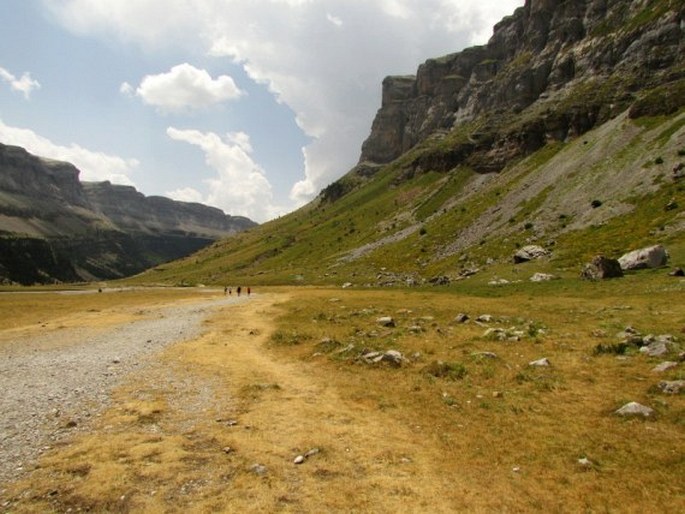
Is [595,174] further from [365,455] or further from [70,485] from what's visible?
[70,485]

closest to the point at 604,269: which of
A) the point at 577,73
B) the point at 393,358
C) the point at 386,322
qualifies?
the point at 386,322

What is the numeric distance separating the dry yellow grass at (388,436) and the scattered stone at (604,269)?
19193mm

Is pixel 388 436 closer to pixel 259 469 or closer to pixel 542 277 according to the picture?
pixel 259 469

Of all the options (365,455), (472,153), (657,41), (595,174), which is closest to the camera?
(365,455)

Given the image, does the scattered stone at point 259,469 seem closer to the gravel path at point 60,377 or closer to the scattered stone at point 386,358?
the gravel path at point 60,377

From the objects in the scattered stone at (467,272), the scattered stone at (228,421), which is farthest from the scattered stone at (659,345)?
the scattered stone at (467,272)

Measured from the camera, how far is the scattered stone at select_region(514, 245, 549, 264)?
66.7 m

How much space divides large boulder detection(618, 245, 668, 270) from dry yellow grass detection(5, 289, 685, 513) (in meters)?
21.2

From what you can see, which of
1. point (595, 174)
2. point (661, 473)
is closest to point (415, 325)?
point (661, 473)

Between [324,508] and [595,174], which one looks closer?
[324,508]

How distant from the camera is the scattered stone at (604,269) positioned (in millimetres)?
48406

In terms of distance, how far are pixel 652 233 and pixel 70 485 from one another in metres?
66.8

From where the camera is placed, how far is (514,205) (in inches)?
3999

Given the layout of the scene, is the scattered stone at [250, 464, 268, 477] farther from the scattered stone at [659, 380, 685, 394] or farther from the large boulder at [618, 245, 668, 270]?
the large boulder at [618, 245, 668, 270]
